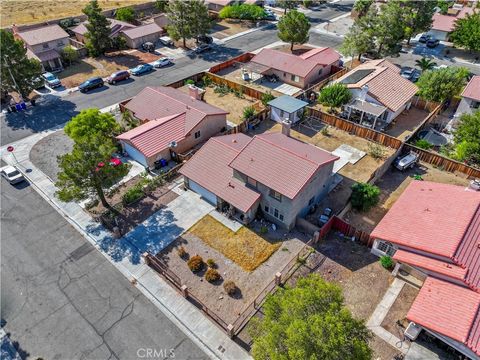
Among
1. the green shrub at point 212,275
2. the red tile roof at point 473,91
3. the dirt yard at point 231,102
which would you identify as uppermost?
the red tile roof at point 473,91

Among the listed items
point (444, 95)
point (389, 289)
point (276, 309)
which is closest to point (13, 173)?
point (276, 309)

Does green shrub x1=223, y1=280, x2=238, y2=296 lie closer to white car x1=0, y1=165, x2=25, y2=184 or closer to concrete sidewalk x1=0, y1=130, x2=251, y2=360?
concrete sidewalk x1=0, y1=130, x2=251, y2=360

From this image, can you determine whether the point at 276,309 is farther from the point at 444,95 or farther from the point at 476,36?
the point at 476,36

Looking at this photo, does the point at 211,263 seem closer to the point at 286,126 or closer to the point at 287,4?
the point at 286,126

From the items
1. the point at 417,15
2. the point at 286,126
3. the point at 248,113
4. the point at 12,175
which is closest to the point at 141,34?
the point at 248,113

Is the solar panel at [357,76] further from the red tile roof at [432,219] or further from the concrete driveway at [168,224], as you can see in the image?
the concrete driveway at [168,224]

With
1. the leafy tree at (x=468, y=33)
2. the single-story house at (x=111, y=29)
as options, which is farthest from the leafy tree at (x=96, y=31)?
the leafy tree at (x=468, y=33)
